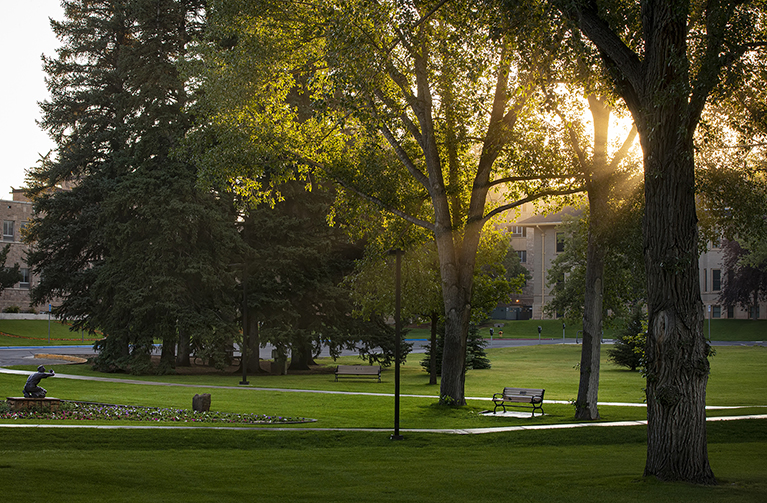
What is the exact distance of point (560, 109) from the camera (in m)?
19.6

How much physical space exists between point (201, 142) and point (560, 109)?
1128cm

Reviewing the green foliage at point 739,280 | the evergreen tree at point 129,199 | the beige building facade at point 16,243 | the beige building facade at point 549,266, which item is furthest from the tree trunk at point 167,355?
the beige building facade at point 16,243

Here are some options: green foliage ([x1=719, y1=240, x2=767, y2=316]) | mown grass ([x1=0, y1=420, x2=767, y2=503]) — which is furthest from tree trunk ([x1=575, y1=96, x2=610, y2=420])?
green foliage ([x1=719, y1=240, x2=767, y2=316])

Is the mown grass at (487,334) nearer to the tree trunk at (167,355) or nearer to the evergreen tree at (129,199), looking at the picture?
the evergreen tree at (129,199)

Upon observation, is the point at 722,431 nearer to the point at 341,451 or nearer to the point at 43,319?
the point at 341,451

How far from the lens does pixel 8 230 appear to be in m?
78.9

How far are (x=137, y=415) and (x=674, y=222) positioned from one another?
45.4ft

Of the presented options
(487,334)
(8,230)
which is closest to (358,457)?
(487,334)

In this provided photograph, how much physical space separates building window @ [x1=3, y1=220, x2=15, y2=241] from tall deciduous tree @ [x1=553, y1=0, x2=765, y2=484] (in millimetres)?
79208

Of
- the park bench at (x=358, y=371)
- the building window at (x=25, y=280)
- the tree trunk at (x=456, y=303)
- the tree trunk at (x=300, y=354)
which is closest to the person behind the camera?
the tree trunk at (x=456, y=303)

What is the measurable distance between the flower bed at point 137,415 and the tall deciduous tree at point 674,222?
33.3 feet

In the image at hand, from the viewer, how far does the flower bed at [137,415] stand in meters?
18.2

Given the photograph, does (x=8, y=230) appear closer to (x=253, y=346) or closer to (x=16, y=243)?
(x=16, y=243)

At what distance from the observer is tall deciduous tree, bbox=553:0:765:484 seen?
34.4ft
